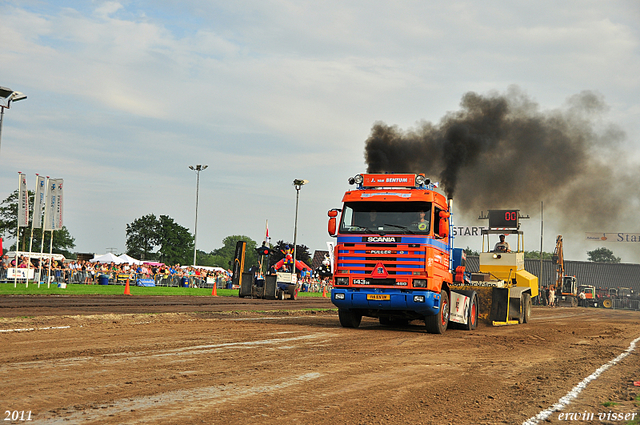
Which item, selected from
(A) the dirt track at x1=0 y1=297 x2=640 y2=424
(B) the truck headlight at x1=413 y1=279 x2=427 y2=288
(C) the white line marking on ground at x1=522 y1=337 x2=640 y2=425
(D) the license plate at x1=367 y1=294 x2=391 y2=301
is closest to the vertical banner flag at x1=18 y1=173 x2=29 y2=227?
(A) the dirt track at x1=0 y1=297 x2=640 y2=424

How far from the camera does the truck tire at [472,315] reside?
57.9ft

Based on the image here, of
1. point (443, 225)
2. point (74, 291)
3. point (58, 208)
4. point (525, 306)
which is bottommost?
point (74, 291)

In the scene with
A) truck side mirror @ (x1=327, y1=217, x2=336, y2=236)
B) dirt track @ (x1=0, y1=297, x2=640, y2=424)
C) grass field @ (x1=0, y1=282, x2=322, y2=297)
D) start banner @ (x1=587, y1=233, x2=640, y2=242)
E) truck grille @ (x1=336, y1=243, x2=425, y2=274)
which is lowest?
grass field @ (x1=0, y1=282, x2=322, y2=297)

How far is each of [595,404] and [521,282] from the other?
659 inches

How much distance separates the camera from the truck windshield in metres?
14.5

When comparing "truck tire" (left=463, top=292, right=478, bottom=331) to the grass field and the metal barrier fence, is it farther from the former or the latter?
the metal barrier fence

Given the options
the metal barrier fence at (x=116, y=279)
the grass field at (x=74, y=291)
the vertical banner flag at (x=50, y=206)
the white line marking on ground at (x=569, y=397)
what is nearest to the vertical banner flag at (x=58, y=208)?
the vertical banner flag at (x=50, y=206)

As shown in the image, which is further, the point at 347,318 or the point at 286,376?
the point at 347,318

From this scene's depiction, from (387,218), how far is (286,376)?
24.9ft

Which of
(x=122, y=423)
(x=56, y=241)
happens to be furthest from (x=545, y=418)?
(x=56, y=241)

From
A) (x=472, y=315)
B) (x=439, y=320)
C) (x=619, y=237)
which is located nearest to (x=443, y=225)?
(x=439, y=320)

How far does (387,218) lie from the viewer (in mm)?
14703

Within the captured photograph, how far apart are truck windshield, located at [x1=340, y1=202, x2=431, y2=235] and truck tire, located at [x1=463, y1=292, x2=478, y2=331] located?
14.6ft

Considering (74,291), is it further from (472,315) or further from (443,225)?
(443,225)
